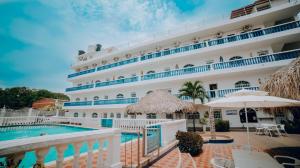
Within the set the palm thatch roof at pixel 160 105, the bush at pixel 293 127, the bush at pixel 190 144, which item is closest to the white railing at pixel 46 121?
the palm thatch roof at pixel 160 105

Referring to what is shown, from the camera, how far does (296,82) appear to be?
508cm

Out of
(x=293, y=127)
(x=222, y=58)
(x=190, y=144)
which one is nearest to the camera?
(x=190, y=144)

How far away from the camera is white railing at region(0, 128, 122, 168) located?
61.4 inches

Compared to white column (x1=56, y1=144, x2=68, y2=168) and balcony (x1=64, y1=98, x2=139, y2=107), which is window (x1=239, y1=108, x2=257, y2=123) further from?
white column (x1=56, y1=144, x2=68, y2=168)

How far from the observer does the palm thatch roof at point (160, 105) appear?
36.7ft

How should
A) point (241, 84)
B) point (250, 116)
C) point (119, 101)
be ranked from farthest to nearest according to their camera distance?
point (119, 101) < point (241, 84) < point (250, 116)

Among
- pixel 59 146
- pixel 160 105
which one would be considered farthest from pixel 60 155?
pixel 160 105

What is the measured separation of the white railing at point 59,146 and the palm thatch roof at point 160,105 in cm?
817

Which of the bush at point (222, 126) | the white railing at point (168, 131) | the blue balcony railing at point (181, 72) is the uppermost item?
the blue balcony railing at point (181, 72)

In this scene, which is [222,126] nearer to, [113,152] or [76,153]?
[113,152]

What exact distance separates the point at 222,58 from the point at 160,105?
10217mm

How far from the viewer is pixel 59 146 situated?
210 centimetres

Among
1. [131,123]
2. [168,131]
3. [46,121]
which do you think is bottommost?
[46,121]

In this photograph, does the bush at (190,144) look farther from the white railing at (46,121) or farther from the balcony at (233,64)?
the white railing at (46,121)
